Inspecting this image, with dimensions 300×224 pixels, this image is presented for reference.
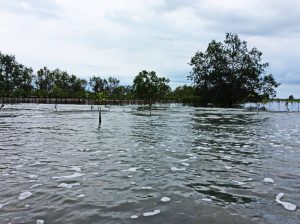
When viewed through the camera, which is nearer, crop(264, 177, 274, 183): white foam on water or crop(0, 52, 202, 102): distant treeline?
crop(264, 177, 274, 183): white foam on water

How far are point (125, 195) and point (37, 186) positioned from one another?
10.9 feet

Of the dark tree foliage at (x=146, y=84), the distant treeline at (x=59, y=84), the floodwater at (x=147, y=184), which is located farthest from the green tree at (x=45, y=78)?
the floodwater at (x=147, y=184)

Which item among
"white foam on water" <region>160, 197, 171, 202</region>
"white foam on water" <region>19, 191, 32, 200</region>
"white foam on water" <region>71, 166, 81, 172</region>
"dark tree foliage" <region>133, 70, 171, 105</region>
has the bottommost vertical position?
"white foam on water" <region>160, 197, 171, 202</region>

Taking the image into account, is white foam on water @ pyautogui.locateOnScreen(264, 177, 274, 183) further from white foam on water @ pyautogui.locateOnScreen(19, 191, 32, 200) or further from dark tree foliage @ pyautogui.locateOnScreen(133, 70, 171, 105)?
dark tree foliage @ pyautogui.locateOnScreen(133, 70, 171, 105)

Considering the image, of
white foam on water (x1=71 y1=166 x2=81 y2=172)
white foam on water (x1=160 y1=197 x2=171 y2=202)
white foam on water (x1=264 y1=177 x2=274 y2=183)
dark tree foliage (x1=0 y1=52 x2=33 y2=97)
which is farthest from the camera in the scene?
dark tree foliage (x1=0 y1=52 x2=33 y2=97)

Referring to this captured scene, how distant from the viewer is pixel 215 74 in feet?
364

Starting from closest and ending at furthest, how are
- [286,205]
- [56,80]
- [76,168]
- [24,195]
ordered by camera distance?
[286,205] → [24,195] → [76,168] → [56,80]

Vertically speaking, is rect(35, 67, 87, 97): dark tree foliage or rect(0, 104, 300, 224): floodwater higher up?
rect(35, 67, 87, 97): dark tree foliage

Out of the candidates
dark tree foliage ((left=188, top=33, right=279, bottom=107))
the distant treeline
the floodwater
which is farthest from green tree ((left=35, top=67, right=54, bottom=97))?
the floodwater

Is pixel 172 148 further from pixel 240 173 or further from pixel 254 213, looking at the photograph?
pixel 254 213

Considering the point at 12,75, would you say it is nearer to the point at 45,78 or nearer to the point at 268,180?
the point at 45,78

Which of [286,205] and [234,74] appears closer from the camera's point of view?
[286,205]

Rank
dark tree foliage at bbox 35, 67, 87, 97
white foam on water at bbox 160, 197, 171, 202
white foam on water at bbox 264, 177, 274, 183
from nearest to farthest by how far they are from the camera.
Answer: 1. white foam on water at bbox 160, 197, 171, 202
2. white foam on water at bbox 264, 177, 274, 183
3. dark tree foliage at bbox 35, 67, 87, 97

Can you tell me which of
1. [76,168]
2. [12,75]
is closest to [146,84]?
[12,75]
